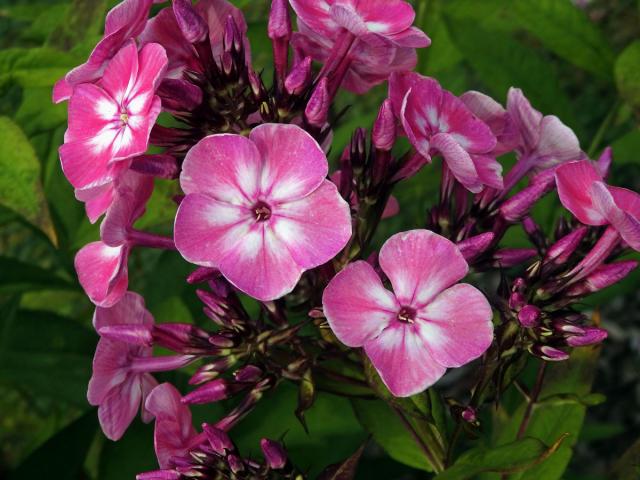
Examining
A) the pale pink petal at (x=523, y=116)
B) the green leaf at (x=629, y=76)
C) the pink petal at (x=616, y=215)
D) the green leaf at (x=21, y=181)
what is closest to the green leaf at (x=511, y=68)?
the green leaf at (x=629, y=76)

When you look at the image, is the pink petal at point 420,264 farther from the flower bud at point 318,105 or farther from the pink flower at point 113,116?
the pink flower at point 113,116

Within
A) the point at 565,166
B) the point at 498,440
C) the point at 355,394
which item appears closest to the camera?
the point at 565,166

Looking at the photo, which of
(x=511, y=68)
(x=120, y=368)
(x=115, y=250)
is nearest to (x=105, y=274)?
(x=115, y=250)

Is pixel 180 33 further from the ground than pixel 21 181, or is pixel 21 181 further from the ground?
pixel 180 33

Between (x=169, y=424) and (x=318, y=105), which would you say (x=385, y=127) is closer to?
(x=318, y=105)

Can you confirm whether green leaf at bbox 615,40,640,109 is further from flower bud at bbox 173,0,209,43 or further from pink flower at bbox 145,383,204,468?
pink flower at bbox 145,383,204,468

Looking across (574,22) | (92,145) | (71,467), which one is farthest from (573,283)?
(71,467)

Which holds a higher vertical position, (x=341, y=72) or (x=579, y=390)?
(x=341, y=72)

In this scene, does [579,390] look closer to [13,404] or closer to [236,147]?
[236,147]
